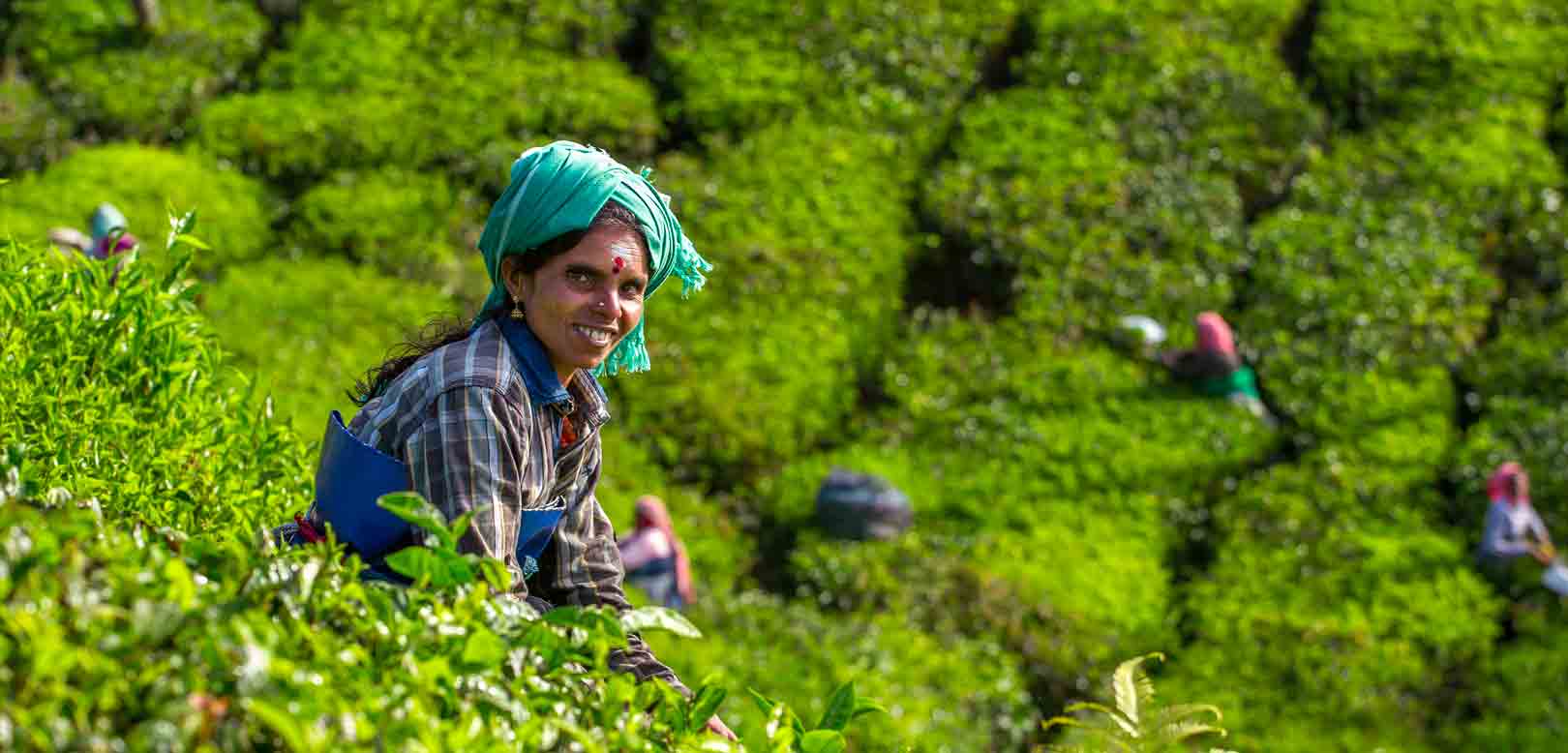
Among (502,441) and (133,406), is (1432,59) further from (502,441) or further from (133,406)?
(502,441)

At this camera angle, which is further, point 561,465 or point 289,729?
point 561,465

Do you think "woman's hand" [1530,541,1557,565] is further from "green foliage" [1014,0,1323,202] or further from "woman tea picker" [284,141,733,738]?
"woman tea picker" [284,141,733,738]

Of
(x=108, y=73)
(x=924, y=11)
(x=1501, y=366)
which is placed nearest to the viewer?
(x=1501, y=366)

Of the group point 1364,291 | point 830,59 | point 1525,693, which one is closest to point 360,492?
point 1525,693

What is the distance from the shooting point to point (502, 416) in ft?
8.55

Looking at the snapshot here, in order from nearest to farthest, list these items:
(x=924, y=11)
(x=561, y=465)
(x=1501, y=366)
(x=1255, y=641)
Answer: (x=561, y=465) → (x=1255, y=641) → (x=1501, y=366) → (x=924, y=11)

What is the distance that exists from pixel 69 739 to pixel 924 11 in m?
10.4

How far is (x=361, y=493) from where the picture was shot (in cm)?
256

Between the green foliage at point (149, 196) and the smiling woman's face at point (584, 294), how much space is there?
21.8ft

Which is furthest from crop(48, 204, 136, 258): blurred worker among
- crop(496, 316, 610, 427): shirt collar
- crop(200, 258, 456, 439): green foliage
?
crop(496, 316, 610, 427): shirt collar

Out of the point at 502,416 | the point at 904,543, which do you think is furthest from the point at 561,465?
the point at 904,543

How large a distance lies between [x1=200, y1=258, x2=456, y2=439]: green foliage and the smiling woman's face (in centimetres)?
502

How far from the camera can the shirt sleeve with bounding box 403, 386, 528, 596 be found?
2512 mm

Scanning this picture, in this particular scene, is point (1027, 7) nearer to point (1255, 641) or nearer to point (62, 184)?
point (1255, 641)
